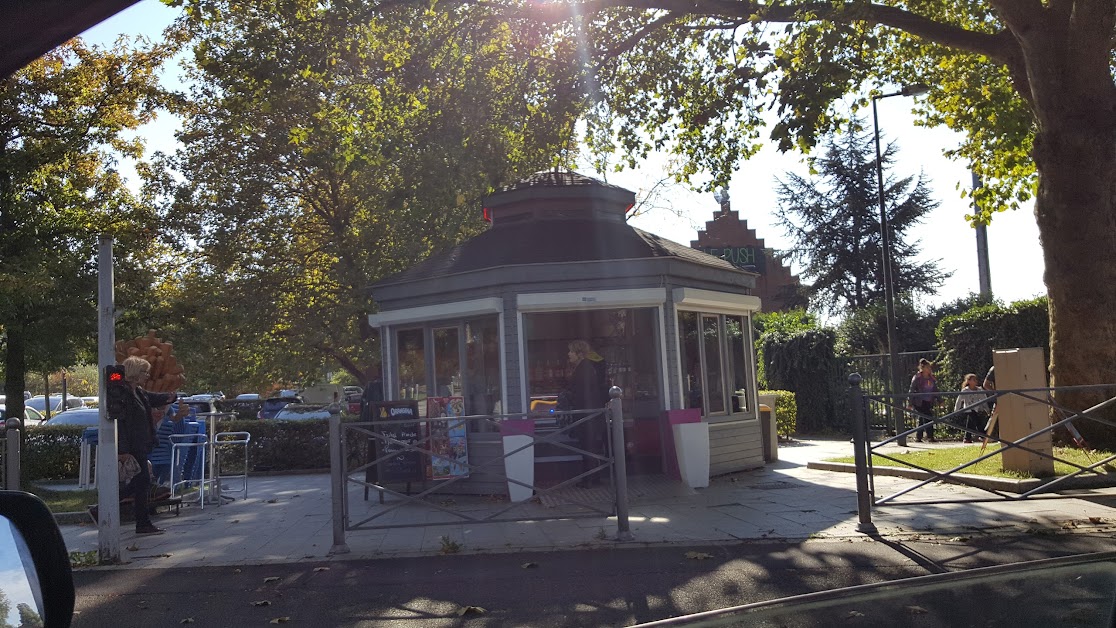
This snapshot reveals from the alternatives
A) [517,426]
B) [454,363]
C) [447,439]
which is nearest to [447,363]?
[454,363]

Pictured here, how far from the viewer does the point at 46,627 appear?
72.5 inches

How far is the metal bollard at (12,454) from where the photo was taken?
9.26m

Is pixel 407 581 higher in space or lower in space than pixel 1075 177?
lower

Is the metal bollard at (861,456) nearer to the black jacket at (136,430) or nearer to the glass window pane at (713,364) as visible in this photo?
the glass window pane at (713,364)

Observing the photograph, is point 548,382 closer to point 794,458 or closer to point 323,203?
point 794,458

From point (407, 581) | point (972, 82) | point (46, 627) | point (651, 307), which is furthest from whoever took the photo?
point (972, 82)

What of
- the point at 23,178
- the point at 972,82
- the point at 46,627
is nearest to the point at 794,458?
the point at 972,82

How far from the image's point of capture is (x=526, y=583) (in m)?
7.17

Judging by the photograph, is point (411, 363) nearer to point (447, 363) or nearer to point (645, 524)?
point (447, 363)

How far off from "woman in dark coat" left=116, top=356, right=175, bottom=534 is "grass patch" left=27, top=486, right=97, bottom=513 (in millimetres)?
2408

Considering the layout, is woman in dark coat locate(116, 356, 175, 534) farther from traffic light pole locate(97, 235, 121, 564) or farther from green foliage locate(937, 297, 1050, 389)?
green foliage locate(937, 297, 1050, 389)

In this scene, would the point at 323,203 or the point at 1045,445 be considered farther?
the point at 323,203

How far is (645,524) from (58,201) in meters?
13.9

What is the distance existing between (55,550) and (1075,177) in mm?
12680
